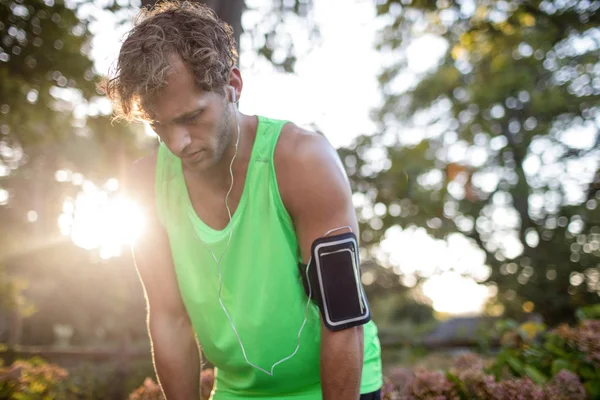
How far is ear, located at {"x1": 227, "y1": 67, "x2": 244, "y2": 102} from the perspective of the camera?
73.7 inches

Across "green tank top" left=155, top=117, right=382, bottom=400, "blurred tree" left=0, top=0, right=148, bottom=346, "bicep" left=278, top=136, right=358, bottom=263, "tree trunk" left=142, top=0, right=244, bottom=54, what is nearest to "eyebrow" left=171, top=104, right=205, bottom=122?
"green tank top" left=155, top=117, right=382, bottom=400

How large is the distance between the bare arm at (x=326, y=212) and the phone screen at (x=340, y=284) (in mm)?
58

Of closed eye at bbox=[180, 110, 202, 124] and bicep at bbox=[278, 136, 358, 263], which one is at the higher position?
closed eye at bbox=[180, 110, 202, 124]

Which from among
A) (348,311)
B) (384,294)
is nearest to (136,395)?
(348,311)

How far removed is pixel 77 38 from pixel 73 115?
1205 millimetres

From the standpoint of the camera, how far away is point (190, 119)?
1732mm

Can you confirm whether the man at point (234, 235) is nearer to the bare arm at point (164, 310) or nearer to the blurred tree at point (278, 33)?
the bare arm at point (164, 310)

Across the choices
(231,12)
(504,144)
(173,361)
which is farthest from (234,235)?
(504,144)

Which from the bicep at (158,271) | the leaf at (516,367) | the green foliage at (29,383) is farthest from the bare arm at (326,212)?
the green foliage at (29,383)

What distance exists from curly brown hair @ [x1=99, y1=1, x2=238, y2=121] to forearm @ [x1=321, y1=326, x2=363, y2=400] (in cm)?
86

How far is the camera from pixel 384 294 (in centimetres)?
1362

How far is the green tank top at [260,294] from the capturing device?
5.88 ft

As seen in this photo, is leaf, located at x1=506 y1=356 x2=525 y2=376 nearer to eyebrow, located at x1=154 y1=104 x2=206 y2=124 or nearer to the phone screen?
the phone screen

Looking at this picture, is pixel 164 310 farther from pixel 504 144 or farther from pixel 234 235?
pixel 504 144
